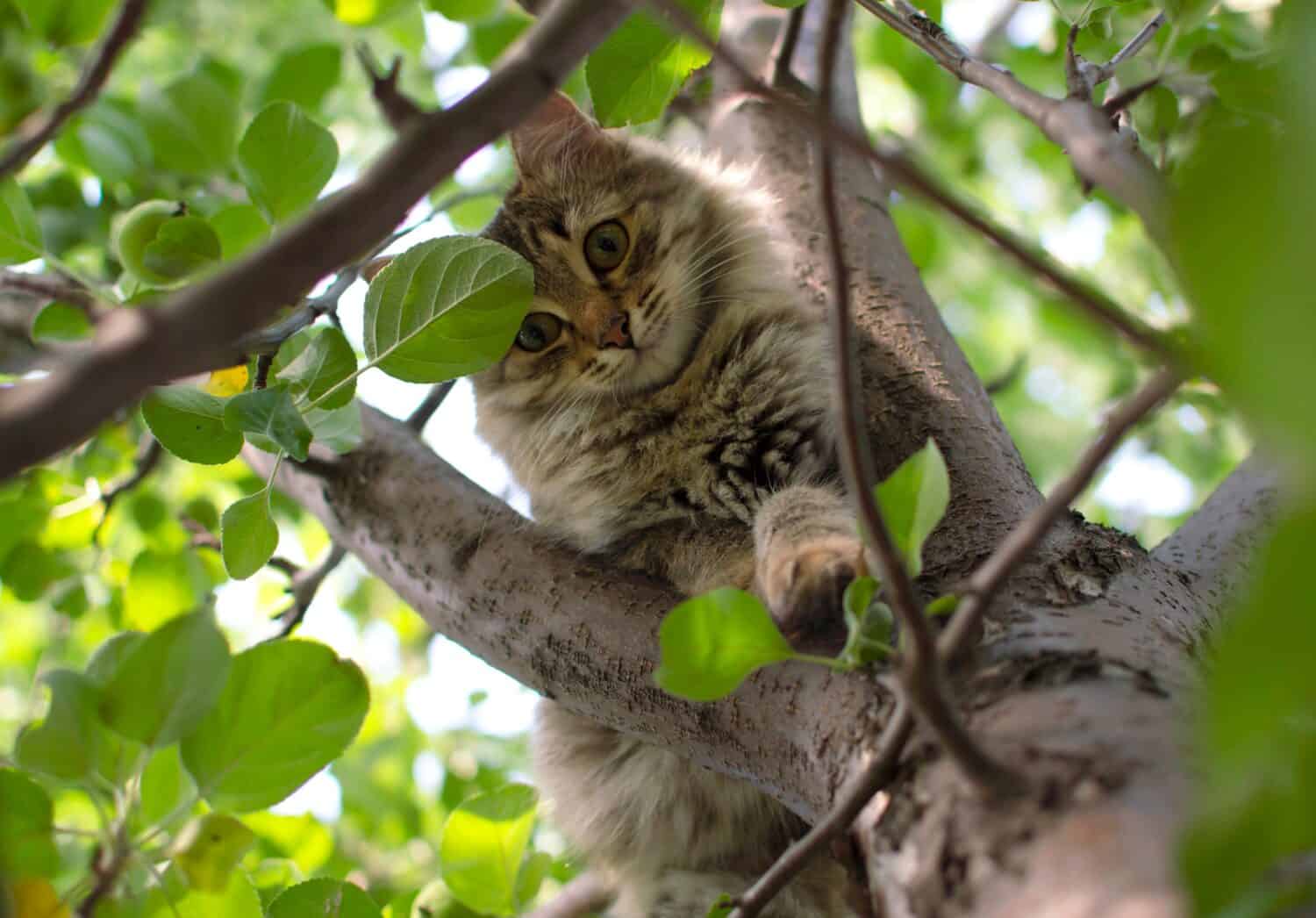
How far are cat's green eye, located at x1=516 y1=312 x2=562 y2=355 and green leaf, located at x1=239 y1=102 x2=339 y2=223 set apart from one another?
2.95ft

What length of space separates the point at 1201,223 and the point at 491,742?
3.77m

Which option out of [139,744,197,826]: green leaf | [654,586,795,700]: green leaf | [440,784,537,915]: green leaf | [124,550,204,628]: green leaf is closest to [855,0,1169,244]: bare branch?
[654,586,795,700]: green leaf

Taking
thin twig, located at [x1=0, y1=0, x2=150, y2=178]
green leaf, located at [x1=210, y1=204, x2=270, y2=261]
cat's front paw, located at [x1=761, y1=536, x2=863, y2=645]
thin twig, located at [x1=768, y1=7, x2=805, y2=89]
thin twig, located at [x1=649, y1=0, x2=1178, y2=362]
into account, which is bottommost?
green leaf, located at [x1=210, y1=204, x2=270, y2=261]

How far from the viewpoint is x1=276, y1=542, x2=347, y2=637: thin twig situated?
2.10 metres

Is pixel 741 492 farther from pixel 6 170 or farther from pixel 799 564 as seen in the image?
pixel 6 170

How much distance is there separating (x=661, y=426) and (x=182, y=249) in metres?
1.01

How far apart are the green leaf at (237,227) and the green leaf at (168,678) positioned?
3.32 ft

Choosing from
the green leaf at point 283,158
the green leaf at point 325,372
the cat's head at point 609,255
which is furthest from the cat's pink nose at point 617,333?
the green leaf at point 325,372

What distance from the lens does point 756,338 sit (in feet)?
6.88

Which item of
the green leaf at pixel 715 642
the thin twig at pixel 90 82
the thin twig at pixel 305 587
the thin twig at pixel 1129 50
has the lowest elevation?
the thin twig at pixel 305 587

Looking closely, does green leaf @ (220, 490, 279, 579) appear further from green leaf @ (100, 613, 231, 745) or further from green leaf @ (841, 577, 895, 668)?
green leaf @ (841, 577, 895, 668)

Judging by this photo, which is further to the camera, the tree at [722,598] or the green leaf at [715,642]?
the green leaf at [715,642]

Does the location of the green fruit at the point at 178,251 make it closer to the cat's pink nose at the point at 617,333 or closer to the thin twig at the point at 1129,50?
the cat's pink nose at the point at 617,333

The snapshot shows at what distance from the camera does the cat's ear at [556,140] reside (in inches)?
97.0
